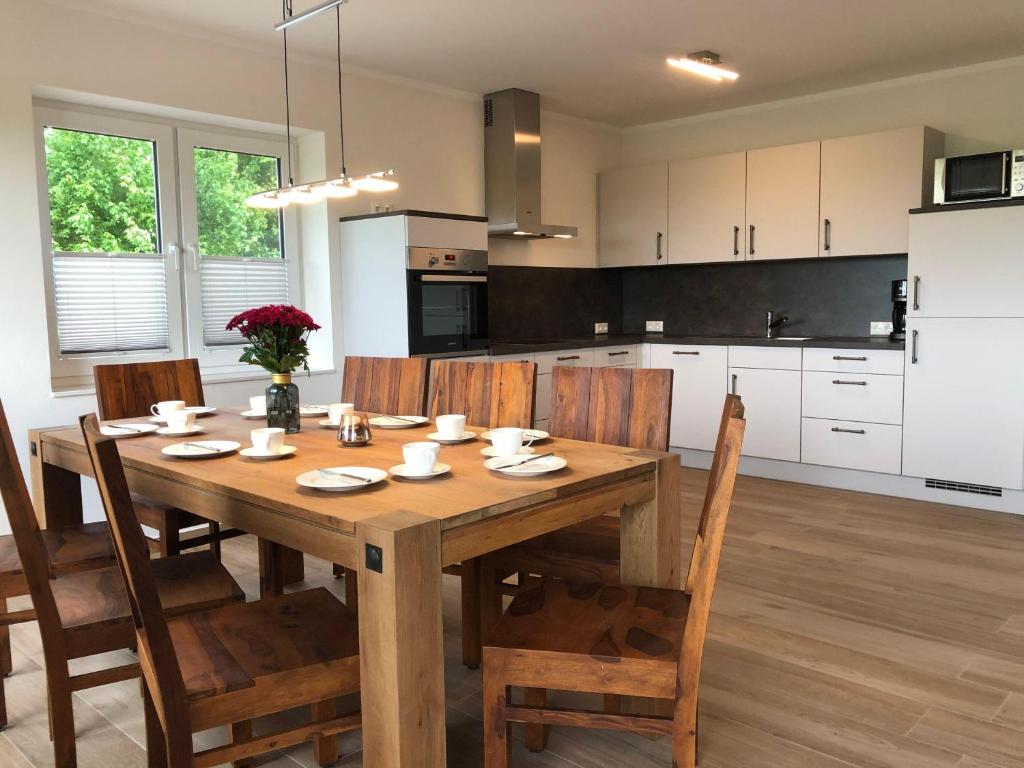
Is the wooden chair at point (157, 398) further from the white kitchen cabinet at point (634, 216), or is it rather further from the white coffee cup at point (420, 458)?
the white kitchen cabinet at point (634, 216)

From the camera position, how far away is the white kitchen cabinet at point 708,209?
211 inches

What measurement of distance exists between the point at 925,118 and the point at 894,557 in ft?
9.31

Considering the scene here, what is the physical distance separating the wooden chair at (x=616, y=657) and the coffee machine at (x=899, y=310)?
146 inches

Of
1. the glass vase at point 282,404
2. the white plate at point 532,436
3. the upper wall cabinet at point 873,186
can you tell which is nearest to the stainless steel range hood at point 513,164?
the upper wall cabinet at point 873,186

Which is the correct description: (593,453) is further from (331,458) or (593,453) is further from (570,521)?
(331,458)

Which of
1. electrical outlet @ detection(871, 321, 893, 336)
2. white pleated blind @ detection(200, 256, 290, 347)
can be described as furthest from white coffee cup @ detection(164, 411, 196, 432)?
electrical outlet @ detection(871, 321, 893, 336)

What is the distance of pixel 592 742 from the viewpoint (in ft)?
6.97

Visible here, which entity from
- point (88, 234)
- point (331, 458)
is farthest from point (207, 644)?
point (88, 234)

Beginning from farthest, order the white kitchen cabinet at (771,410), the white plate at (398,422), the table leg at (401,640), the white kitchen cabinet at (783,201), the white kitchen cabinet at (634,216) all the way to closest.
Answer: the white kitchen cabinet at (634,216), the white kitchen cabinet at (783,201), the white kitchen cabinet at (771,410), the white plate at (398,422), the table leg at (401,640)

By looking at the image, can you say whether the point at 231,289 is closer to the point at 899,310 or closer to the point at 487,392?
the point at 487,392

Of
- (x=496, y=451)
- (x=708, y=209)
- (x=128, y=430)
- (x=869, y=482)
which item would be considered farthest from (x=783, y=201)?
(x=128, y=430)

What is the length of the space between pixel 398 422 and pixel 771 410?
304cm

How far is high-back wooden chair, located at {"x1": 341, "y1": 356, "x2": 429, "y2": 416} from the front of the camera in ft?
10.3

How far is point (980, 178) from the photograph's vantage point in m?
4.24
